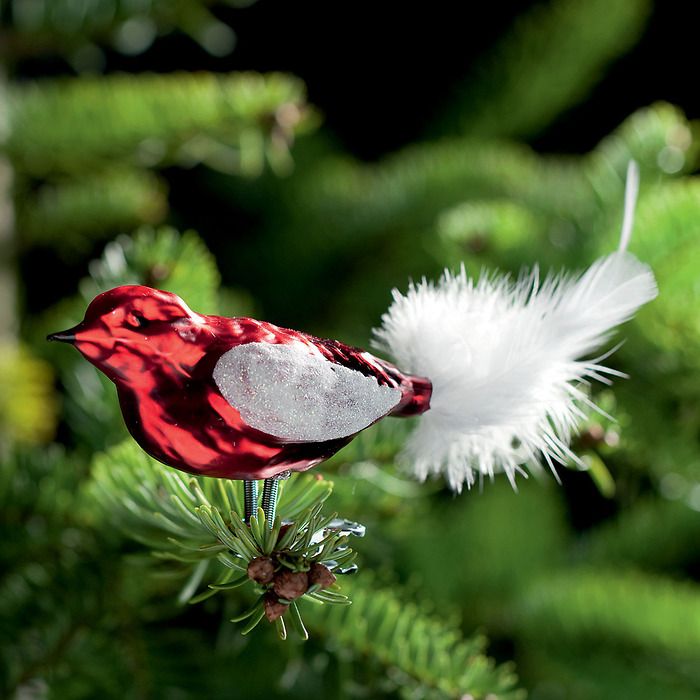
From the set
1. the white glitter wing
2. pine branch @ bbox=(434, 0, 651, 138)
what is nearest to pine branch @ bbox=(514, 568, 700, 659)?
the white glitter wing

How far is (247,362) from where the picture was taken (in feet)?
0.70

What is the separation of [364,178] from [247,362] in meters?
0.48

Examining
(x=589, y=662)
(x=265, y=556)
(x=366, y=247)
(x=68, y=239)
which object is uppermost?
(x=366, y=247)

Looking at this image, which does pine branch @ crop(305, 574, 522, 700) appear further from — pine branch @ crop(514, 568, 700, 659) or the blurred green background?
pine branch @ crop(514, 568, 700, 659)

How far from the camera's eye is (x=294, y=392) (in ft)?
0.70

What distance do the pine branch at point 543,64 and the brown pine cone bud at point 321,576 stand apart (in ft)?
1.85

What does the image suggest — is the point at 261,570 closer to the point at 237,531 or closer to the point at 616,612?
the point at 237,531

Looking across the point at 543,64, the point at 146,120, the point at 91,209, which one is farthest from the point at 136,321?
the point at 543,64

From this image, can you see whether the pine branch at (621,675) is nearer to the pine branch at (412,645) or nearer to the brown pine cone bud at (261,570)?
the pine branch at (412,645)

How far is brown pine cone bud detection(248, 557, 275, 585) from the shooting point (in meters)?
0.21

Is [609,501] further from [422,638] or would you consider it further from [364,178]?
[422,638]

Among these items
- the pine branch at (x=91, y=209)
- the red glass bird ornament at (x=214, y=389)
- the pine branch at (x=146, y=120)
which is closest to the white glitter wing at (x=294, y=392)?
the red glass bird ornament at (x=214, y=389)

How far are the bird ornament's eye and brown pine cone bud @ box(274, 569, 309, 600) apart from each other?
7cm

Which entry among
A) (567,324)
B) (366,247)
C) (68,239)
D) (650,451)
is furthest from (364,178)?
(567,324)
